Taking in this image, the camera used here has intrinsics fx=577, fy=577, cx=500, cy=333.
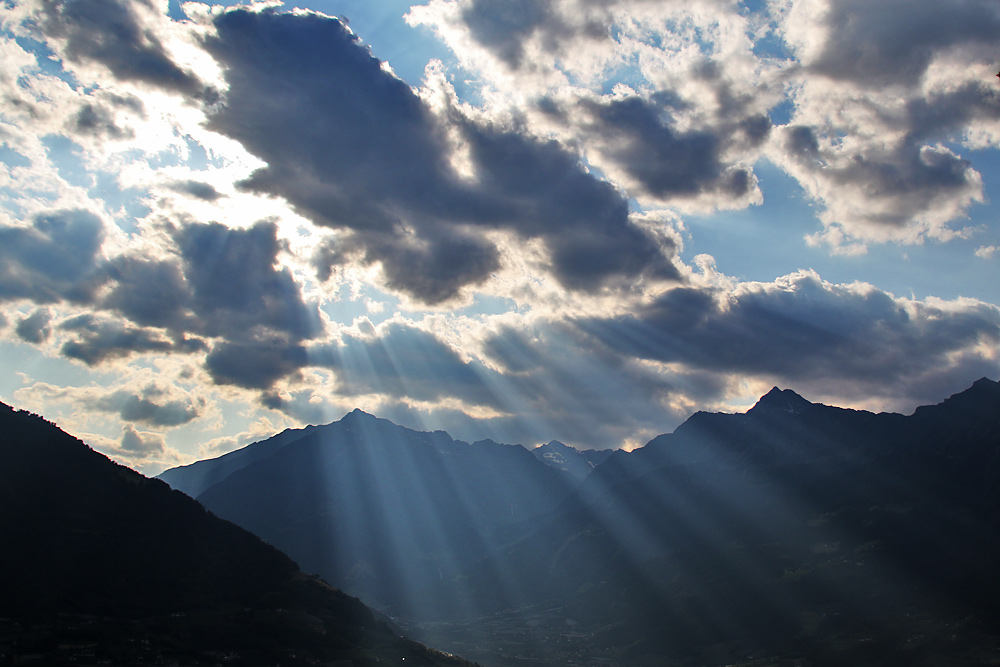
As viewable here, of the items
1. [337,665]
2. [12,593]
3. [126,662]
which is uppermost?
[12,593]

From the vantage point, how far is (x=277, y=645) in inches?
7859

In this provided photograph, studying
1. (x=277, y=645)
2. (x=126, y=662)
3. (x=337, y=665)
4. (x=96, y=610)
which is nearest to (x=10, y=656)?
(x=126, y=662)

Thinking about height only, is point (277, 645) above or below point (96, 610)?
below

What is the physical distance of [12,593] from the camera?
184625 millimetres

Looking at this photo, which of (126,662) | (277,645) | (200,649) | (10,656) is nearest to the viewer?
(10,656)

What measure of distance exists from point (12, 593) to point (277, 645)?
276 feet

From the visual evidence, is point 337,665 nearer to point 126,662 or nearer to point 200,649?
point 200,649

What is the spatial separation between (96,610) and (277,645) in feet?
197

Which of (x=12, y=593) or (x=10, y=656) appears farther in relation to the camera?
(x=12, y=593)

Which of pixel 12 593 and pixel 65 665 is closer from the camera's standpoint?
pixel 65 665

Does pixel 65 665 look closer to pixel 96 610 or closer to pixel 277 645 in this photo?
pixel 96 610

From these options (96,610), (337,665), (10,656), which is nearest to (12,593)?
(96,610)

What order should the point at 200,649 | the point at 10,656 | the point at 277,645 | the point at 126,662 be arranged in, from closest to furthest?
the point at 10,656 < the point at 126,662 < the point at 200,649 < the point at 277,645

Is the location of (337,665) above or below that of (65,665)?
below
